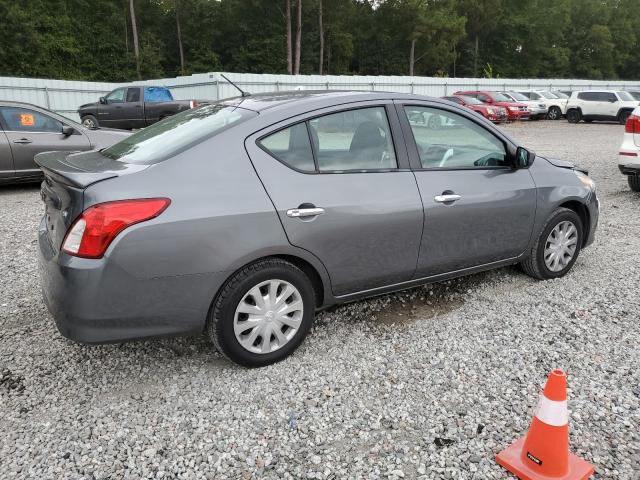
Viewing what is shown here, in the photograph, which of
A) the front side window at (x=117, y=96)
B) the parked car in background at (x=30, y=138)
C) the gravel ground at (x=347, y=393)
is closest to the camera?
the gravel ground at (x=347, y=393)

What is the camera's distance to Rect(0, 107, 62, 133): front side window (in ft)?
27.7

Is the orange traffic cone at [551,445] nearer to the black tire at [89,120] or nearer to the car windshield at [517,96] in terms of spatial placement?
the black tire at [89,120]

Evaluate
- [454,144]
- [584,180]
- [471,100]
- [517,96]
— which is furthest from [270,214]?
[517,96]

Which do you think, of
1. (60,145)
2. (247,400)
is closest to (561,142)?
(60,145)

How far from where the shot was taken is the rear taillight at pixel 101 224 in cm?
269

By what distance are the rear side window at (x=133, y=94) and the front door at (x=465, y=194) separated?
16.9 m

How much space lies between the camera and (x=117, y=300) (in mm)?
2752

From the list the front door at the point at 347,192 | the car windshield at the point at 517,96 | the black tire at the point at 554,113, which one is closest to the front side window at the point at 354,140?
the front door at the point at 347,192

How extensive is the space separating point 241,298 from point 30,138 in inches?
278

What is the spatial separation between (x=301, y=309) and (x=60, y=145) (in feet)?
23.2

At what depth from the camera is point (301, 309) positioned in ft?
10.8

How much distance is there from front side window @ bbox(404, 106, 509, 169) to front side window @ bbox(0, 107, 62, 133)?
282 inches

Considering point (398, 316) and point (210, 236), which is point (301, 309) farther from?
point (398, 316)

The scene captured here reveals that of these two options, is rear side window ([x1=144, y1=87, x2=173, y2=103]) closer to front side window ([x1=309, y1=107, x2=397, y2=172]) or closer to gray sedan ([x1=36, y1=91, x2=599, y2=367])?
gray sedan ([x1=36, y1=91, x2=599, y2=367])
